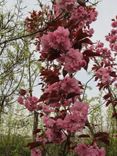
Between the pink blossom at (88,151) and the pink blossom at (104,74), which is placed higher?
the pink blossom at (104,74)

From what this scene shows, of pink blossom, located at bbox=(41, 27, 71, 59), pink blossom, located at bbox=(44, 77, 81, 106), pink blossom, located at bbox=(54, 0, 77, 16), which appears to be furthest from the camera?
pink blossom, located at bbox=(54, 0, 77, 16)

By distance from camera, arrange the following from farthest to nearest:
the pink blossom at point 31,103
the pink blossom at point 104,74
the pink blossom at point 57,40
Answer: the pink blossom at point 31,103 < the pink blossom at point 104,74 < the pink blossom at point 57,40

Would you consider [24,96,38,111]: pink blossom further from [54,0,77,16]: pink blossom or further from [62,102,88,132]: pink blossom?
[62,102,88,132]: pink blossom

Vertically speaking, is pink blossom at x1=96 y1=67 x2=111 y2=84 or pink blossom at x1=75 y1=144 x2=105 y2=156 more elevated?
pink blossom at x1=96 y1=67 x2=111 y2=84

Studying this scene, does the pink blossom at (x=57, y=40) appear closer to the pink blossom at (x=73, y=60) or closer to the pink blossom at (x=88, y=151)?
the pink blossom at (x=73, y=60)

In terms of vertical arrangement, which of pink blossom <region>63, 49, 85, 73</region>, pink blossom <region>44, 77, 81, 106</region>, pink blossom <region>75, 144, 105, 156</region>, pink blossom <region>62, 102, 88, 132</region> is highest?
pink blossom <region>63, 49, 85, 73</region>

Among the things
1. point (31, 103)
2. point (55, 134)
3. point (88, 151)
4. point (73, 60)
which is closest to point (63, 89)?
point (73, 60)

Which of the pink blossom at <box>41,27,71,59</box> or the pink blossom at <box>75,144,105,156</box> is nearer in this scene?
the pink blossom at <box>41,27,71,59</box>

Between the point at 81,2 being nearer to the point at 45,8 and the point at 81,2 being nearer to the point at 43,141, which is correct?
the point at 43,141

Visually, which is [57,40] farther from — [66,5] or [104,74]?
[104,74]

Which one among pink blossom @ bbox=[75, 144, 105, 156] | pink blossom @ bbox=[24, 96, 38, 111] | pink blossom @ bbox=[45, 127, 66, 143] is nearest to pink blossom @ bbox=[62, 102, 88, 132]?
pink blossom @ bbox=[45, 127, 66, 143]

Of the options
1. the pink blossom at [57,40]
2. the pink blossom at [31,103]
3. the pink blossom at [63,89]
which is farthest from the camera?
the pink blossom at [31,103]

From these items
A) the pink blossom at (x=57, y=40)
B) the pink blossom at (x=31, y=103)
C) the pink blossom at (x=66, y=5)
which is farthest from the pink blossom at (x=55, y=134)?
the pink blossom at (x=31, y=103)

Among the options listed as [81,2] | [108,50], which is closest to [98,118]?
[108,50]
